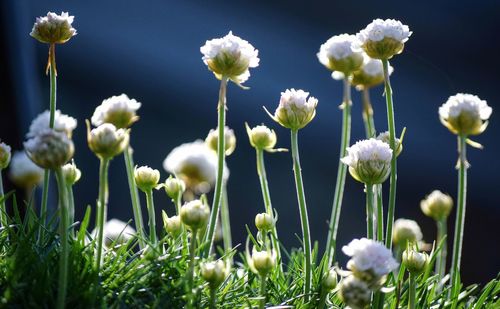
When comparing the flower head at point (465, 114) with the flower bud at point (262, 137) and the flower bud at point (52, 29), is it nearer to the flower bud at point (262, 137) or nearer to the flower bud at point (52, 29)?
the flower bud at point (262, 137)

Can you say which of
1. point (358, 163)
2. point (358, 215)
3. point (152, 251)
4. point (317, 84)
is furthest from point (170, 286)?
point (317, 84)

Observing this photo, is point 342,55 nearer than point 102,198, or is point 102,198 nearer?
point 102,198

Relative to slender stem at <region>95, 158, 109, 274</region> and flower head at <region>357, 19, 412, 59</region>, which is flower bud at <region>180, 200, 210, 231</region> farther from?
flower head at <region>357, 19, 412, 59</region>

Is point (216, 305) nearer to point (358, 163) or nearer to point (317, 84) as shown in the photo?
point (358, 163)

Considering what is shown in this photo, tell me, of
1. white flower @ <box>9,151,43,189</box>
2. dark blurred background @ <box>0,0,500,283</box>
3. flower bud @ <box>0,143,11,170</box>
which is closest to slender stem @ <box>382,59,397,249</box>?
flower bud @ <box>0,143,11,170</box>

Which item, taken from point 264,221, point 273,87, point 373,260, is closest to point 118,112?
point 264,221

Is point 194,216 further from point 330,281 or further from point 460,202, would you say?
point 460,202

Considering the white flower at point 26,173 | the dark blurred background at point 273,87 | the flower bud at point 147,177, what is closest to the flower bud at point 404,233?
the flower bud at point 147,177
